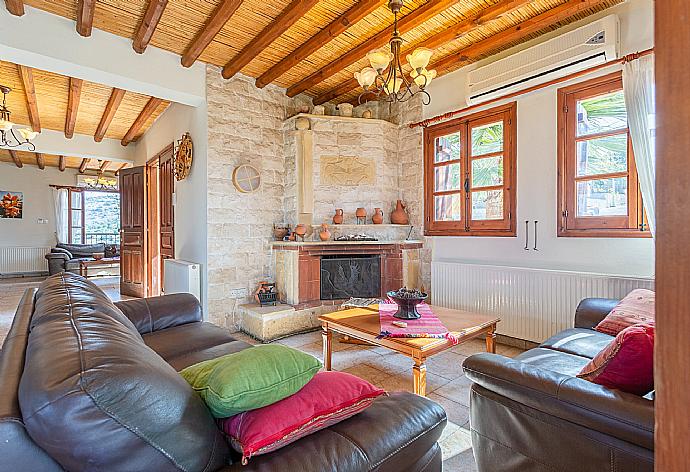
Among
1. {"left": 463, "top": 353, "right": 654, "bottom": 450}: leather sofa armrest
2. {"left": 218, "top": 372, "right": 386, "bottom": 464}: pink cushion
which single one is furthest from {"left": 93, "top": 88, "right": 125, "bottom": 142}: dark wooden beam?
{"left": 463, "top": 353, "right": 654, "bottom": 450}: leather sofa armrest

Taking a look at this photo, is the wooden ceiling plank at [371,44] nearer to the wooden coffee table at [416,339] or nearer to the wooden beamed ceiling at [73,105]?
the wooden beamed ceiling at [73,105]

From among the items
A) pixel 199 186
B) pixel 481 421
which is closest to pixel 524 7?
pixel 481 421

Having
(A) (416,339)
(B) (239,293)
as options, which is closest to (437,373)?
(A) (416,339)

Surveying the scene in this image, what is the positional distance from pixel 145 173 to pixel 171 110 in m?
1.43

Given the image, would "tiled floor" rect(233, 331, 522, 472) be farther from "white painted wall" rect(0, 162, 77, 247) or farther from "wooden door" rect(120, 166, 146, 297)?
"white painted wall" rect(0, 162, 77, 247)

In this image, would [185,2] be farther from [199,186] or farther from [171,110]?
[171,110]

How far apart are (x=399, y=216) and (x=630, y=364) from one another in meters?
3.36

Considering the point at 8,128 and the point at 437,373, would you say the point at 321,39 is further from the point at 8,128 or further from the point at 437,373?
the point at 8,128

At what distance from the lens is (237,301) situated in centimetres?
414

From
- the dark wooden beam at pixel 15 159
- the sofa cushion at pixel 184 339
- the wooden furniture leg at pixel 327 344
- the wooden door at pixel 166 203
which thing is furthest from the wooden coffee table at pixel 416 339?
the dark wooden beam at pixel 15 159

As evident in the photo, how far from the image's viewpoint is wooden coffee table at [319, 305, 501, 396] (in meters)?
2.09

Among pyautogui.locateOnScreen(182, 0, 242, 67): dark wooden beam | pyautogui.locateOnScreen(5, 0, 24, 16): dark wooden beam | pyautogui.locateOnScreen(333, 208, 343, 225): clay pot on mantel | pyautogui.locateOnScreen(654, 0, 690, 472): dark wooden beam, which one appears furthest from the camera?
pyautogui.locateOnScreen(333, 208, 343, 225): clay pot on mantel

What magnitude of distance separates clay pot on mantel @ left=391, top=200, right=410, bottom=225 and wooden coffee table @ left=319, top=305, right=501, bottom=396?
1.71 metres

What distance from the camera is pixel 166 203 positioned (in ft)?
17.4
